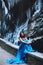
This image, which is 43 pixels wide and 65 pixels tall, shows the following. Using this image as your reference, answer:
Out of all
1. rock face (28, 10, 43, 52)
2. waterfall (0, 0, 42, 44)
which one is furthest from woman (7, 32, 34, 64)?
waterfall (0, 0, 42, 44)

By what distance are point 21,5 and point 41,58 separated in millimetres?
3278

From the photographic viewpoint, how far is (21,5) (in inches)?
359

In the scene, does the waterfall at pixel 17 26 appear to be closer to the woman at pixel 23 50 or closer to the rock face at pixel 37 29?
the rock face at pixel 37 29

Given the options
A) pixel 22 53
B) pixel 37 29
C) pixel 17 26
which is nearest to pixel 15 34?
pixel 17 26

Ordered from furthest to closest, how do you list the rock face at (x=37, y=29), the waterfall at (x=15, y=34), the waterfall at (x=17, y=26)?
the waterfall at (x=15, y=34)
the waterfall at (x=17, y=26)
the rock face at (x=37, y=29)

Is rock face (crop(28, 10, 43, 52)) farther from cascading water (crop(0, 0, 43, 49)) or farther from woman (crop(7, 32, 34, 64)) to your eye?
woman (crop(7, 32, 34, 64))

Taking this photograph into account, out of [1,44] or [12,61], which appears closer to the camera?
[12,61]

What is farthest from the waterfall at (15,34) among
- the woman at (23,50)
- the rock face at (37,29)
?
the woman at (23,50)

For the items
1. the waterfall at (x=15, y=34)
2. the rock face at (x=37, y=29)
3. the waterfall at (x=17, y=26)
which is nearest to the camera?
the rock face at (x=37, y=29)

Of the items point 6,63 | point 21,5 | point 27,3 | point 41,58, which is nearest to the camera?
point 41,58

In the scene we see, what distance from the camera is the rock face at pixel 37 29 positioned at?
7420 millimetres

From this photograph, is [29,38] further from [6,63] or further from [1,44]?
[1,44]

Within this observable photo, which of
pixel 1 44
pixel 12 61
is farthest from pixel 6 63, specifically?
pixel 1 44

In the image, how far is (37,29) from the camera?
7.67 meters
